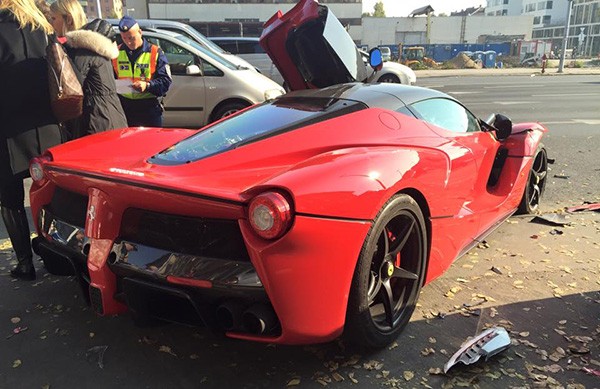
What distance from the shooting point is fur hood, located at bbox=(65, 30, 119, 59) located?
356 cm

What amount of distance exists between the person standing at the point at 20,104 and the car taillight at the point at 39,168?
589mm

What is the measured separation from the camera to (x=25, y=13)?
3057 mm

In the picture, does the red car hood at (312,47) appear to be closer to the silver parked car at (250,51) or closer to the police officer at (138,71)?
the police officer at (138,71)

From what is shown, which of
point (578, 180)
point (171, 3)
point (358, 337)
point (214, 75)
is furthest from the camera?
point (171, 3)

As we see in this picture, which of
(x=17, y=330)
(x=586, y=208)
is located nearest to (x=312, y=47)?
(x=17, y=330)

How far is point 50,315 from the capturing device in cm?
300

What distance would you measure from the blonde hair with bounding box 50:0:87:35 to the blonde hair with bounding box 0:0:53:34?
2.02 ft

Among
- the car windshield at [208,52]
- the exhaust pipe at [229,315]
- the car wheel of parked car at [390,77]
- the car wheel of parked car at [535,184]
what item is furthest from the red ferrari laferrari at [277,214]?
the car wheel of parked car at [390,77]

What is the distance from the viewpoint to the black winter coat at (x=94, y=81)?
3.59m

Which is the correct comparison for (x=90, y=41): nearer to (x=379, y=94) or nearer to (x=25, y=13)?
(x=25, y=13)

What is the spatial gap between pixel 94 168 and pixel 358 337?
151 centimetres

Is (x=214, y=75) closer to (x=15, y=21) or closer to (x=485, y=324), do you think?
(x=15, y=21)

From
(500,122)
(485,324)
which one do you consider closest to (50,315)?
(485,324)

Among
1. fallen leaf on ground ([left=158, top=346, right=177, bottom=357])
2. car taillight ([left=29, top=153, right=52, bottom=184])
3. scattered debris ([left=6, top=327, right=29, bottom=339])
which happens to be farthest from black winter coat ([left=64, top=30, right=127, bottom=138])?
fallen leaf on ground ([left=158, top=346, right=177, bottom=357])
